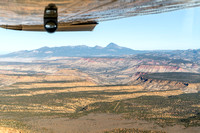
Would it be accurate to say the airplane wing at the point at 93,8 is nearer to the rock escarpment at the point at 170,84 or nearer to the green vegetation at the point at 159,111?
the green vegetation at the point at 159,111

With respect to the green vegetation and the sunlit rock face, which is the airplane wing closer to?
the sunlit rock face

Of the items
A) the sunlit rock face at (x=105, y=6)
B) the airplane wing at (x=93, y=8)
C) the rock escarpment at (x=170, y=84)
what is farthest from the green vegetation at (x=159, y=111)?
the rock escarpment at (x=170, y=84)

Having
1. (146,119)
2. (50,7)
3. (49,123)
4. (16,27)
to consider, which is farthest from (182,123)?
(50,7)

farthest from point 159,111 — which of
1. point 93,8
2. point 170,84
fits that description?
point 170,84

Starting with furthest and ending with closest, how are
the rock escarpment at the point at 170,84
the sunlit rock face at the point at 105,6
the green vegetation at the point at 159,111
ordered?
the rock escarpment at the point at 170,84, the green vegetation at the point at 159,111, the sunlit rock face at the point at 105,6

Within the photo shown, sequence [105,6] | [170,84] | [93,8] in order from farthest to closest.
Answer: [170,84] → [93,8] → [105,6]

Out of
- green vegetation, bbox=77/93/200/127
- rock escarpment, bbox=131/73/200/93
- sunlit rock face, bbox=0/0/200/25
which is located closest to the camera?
sunlit rock face, bbox=0/0/200/25

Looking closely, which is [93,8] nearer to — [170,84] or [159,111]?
[159,111]

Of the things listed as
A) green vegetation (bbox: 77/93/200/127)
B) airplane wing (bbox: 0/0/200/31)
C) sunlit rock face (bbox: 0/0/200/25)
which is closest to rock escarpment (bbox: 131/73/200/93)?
green vegetation (bbox: 77/93/200/127)

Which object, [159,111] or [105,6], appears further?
[159,111]

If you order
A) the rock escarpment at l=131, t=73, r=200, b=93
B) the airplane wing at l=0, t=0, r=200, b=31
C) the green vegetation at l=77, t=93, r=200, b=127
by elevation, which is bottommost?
the rock escarpment at l=131, t=73, r=200, b=93

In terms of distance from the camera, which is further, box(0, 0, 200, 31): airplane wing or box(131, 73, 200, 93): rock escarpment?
box(131, 73, 200, 93): rock escarpment

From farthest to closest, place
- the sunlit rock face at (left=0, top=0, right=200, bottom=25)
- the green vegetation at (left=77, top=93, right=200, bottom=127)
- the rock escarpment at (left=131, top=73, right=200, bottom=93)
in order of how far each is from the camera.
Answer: the rock escarpment at (left=131, top=73, right=200, bottom=93) < the green vegetation at (left=77, top=93, right=200, bottom=127) < the sunlit rock face at (left=0, top=0, right=200, bottom=25)
